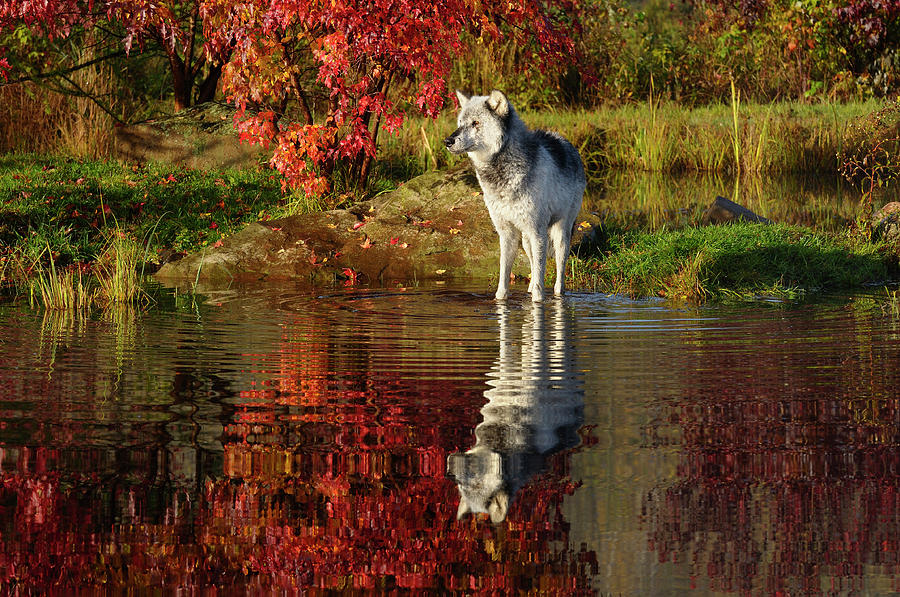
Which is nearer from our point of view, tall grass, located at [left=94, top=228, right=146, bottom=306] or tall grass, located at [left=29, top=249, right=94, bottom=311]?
tall grass, located at [left=29, top=249, right=94, bottom=311]

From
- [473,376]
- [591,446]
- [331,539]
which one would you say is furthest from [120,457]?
[473,376]

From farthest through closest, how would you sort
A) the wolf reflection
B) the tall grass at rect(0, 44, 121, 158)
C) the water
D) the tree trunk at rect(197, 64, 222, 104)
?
1. the tall grass at rect(0, 44, 121, 158)
2. the tree trunk at rect(197, 64, 222, 104)
3. the wolf reflection
4. the water

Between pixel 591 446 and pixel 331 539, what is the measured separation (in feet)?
5.46

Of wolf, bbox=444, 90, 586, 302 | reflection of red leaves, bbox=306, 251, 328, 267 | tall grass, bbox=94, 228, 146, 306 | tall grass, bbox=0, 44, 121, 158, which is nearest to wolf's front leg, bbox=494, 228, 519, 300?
wolf, bbox=444, 90, 586, 302

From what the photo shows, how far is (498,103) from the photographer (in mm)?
10797

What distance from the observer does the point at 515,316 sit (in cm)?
1056

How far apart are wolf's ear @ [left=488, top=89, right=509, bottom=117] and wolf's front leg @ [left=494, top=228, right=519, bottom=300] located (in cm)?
109

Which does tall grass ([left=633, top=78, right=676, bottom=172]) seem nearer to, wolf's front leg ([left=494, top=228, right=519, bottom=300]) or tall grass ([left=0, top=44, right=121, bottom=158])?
tall grass ([left=0, top=44, right=121, bottom=158])

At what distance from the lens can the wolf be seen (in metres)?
10.8

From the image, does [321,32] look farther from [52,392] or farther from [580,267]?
[52,392]

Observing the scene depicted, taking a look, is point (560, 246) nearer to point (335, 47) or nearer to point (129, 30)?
point (335, 47)

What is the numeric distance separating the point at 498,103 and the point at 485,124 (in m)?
0.21

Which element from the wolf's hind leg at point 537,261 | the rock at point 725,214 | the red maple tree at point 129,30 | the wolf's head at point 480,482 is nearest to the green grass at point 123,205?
the red maple tree at point 129,30

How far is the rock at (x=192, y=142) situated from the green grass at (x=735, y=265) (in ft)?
24.3
